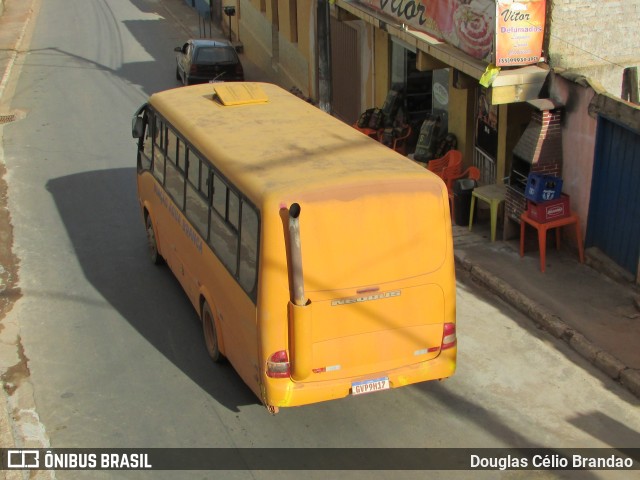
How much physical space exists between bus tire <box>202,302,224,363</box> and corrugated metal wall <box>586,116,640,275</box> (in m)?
5.36

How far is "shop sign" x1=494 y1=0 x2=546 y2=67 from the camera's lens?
10867 millimetres

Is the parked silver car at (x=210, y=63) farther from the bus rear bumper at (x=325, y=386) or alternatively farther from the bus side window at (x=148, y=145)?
the bus rear bumper at (x=325, y=386)

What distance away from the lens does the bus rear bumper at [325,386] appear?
7398 mm

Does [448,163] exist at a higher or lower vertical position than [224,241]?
lower

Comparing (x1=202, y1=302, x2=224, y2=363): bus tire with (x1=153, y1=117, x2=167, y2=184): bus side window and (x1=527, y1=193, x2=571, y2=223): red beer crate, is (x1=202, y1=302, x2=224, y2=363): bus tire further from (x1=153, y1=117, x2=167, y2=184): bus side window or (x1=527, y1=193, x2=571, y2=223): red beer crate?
(x1=527, y1=193, x2=571, y2=223): red beer crate

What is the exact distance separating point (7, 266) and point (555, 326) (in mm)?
7735

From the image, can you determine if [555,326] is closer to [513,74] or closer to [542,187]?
[542,187]

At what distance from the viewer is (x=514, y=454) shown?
25.0 feet

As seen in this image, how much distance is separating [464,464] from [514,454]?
0.51m

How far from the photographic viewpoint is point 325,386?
7488 mm

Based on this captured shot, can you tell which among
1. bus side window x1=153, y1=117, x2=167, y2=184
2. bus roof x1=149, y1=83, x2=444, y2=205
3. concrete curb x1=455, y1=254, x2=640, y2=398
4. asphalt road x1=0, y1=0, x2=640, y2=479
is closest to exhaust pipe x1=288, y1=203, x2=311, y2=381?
bus roof x1=149, y1=83, x2=444, y2=205

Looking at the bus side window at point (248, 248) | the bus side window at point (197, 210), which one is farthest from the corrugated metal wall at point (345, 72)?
the bus side window at point (248, 248)

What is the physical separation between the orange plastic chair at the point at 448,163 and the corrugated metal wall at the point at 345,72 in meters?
4.80

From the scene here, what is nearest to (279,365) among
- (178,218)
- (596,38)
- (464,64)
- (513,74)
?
(178,218)
